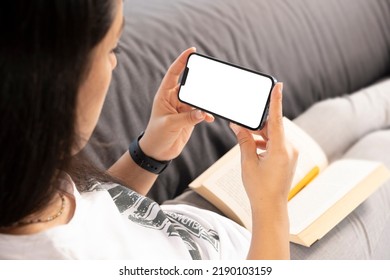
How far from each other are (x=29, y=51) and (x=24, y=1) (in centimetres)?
4

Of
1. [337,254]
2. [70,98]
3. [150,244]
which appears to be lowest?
[337,254]

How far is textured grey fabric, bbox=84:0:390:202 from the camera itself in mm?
959

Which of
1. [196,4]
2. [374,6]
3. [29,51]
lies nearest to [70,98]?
[29,51]

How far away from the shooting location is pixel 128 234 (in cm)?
63

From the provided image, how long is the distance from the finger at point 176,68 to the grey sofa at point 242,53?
208 millimetres

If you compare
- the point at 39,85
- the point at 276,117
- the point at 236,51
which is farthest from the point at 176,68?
the point at 236,51

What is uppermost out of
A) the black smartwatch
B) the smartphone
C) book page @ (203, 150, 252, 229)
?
the smartphone

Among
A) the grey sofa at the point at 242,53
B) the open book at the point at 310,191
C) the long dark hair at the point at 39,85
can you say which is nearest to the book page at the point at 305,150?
the open book at the point at 310,191

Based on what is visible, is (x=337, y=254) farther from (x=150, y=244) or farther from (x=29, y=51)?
(x=29, y=51)

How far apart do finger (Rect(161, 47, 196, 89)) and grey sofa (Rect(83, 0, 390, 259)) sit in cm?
21

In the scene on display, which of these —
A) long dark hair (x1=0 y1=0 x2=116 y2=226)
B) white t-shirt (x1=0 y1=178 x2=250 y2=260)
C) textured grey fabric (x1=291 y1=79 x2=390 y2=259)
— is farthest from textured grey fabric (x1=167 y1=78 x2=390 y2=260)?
long dark hair (x1=0 y1=0 x2=116 y2=226)

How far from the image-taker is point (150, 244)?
0.65 meters

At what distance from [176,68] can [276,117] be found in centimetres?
19

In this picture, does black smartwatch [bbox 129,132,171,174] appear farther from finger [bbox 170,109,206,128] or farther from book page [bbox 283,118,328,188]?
book page [bbox 283,118,328,188]
